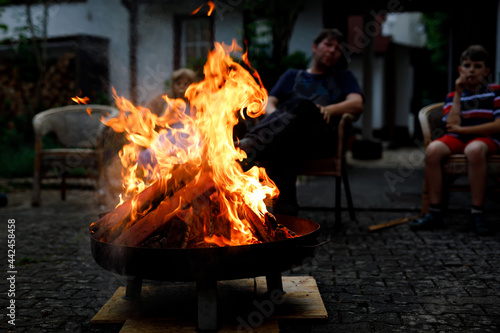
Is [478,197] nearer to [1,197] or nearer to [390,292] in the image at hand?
[390,292]

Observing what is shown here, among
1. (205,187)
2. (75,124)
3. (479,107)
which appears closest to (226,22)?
(75,124)

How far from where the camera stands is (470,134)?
4203 mm

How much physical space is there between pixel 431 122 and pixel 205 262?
349 centimetres

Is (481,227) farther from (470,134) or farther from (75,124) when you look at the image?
(75,124)

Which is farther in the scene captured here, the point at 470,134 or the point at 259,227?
the point at 470,134

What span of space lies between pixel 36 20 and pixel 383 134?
12.4 meters

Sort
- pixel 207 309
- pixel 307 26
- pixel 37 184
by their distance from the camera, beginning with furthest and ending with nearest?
1. pixel 307 26
2. pixel 37 184
3. pixel 207 309

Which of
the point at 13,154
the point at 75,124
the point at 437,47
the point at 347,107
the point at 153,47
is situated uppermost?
the point at 437,47

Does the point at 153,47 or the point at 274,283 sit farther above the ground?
the point at 153,47

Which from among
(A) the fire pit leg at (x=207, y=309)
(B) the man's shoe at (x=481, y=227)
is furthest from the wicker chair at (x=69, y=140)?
(B) the man's shoe at (x=481, y=227)

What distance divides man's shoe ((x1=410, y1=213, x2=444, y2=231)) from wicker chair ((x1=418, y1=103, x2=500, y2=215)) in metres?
0.25

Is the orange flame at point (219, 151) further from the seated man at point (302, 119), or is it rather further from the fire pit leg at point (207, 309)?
the seated man at point (302, 119)

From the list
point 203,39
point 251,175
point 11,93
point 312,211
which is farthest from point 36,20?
point 251,175

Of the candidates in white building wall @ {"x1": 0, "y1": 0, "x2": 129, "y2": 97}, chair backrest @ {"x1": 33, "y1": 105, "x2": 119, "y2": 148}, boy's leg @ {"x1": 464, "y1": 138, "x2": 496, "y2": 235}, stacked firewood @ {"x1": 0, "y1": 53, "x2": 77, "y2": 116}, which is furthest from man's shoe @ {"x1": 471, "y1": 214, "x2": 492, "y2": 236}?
stacked firewood @ {"x1": 0, "y1": 53, "x2": 77, "y2": 116}
